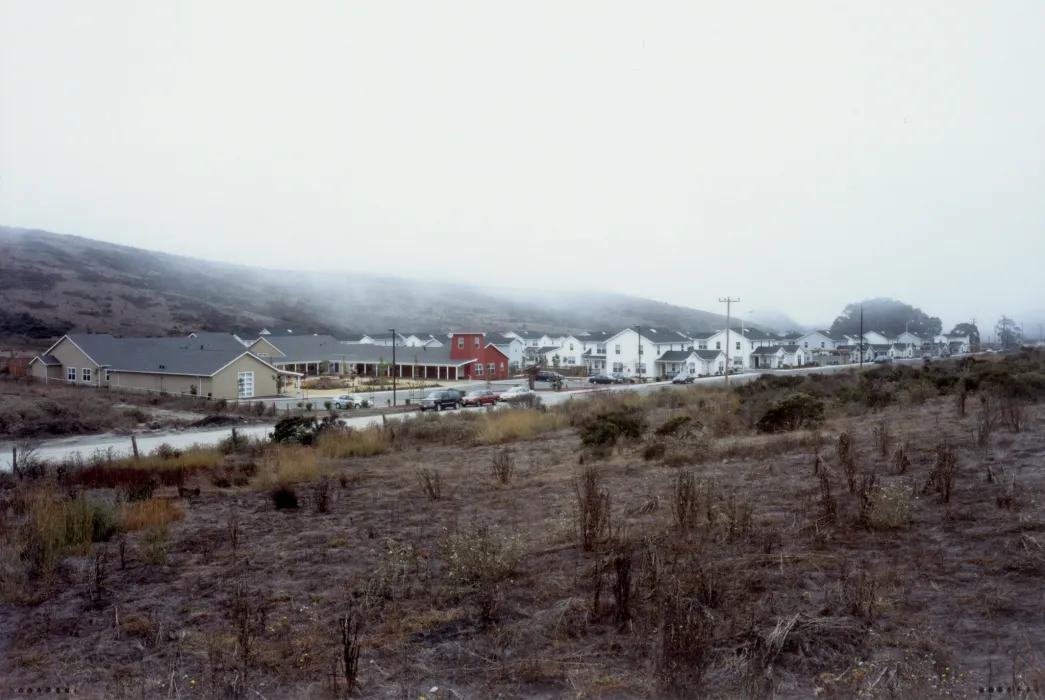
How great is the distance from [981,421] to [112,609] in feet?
42.3

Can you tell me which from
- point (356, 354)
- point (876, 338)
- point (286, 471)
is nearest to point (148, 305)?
point (356, 354)

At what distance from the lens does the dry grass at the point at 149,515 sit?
9.23 metres

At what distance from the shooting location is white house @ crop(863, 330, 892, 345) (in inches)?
3830

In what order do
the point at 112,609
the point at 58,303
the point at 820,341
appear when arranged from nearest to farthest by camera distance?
the point at 112,609, the point at 820,341, the point at 58,303

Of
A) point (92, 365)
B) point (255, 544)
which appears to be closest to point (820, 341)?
point (92, 365)

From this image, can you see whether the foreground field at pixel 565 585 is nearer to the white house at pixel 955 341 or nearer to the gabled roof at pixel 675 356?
the gabled roof at pixel 675 356

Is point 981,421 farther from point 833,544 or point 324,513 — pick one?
point 324,513

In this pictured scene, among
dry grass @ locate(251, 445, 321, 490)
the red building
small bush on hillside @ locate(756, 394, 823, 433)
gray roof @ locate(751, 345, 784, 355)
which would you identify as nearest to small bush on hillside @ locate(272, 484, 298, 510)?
dry grass @ locate(251, 445, 321, 490)

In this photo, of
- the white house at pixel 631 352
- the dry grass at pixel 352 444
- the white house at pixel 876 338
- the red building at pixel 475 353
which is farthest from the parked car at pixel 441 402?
the white house at pixel 876 338

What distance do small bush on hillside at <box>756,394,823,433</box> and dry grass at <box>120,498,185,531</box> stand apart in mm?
12376

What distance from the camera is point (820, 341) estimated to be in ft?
326

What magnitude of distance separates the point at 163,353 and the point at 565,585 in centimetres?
5300

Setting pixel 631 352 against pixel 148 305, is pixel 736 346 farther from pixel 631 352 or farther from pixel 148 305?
pixel 148 305

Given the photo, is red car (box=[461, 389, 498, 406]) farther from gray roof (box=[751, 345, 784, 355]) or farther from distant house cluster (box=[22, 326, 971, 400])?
gray roof (box=[751, 345, 784, 355])
